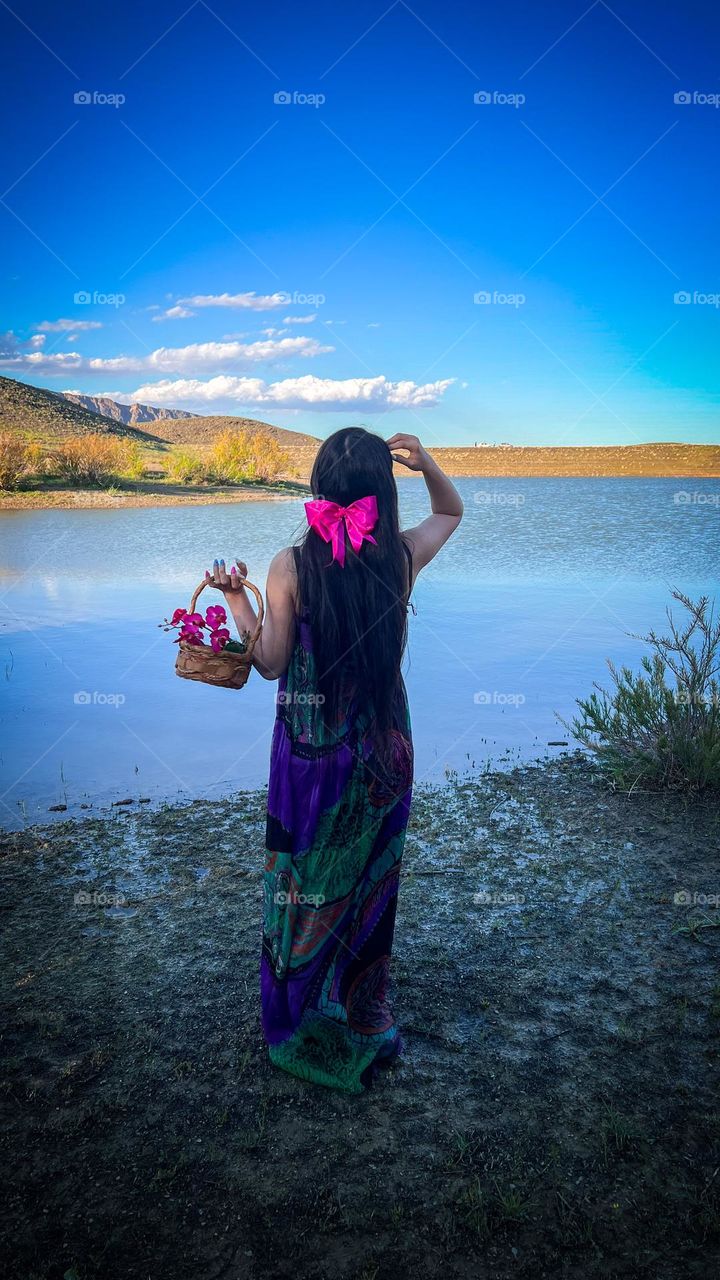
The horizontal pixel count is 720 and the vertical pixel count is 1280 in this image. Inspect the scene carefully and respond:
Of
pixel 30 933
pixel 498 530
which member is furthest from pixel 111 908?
pixel 498 530

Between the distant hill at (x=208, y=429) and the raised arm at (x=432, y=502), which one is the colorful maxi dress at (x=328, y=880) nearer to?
the raised arm at (x=432, y=502)

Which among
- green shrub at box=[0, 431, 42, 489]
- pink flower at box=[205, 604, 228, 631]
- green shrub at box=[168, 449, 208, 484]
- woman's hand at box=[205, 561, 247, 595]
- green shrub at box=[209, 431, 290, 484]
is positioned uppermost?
green shrub at box=[209, 431, 290, 484]

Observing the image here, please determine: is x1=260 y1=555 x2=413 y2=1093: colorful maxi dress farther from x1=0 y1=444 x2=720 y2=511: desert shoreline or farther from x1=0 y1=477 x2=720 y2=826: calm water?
x1=0 y1=444 x2=720 y2=511: desert shoreline

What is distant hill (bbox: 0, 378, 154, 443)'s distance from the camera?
140ft

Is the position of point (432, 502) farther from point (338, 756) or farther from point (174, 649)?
point (174, 649)

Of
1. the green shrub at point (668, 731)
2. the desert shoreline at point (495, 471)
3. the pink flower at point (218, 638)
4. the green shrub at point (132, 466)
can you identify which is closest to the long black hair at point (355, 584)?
the pink flower at point (218, 638)

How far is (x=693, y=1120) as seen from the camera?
2.47 meters

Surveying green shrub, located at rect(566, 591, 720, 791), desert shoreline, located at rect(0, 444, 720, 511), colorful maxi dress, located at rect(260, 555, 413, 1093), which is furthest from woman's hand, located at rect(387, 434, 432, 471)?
desert shoreline, located at rect(0, 444, 720, 511)

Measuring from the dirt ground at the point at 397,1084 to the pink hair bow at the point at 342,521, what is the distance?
167 cm

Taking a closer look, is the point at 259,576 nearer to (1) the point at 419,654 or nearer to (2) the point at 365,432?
(1) the point at 419,654

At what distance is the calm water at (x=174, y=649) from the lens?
5.79 metres

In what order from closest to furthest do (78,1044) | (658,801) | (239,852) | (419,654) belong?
(78,1044)
(239,852)
(658,801)
(419,654)

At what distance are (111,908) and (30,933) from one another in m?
0.34

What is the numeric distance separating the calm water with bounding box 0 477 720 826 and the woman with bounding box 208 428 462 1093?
8.69 feet
